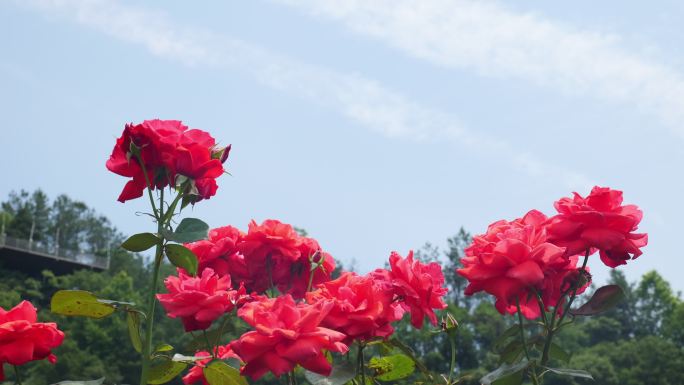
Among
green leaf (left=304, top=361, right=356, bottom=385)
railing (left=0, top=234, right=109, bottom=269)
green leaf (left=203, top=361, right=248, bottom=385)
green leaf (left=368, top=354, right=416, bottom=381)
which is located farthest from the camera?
railing (left=0, top=234, right=109, bottom=269)

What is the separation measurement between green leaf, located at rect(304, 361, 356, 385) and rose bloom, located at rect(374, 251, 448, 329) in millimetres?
186

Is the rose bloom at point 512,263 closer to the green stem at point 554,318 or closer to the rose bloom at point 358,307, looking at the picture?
the green stem at point 554,318

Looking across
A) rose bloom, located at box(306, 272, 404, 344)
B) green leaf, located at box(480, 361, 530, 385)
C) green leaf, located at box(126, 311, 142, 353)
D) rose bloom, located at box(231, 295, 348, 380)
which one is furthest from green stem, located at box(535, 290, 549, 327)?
green leaf, located at box(126, 311, 142, 353)

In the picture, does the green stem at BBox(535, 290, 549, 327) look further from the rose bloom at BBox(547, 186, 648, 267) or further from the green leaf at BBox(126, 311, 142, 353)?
the green leaf at BBox(126, 311, 142, 353)

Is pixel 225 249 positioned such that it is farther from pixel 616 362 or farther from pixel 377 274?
pixel 616 362

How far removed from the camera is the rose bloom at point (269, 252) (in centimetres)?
187

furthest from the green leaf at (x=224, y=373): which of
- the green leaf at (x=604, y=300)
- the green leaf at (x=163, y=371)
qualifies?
the green leaf at (x=604, y=300)

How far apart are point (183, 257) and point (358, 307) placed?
1.27 feet

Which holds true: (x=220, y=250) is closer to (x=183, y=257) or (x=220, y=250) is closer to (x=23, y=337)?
(x=183, y=257)

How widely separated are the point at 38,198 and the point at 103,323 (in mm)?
21348

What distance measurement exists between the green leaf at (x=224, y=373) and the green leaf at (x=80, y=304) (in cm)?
28

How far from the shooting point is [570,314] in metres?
1.63

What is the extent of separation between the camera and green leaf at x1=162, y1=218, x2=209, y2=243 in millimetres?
1654

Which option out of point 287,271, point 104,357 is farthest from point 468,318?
point 287,271
